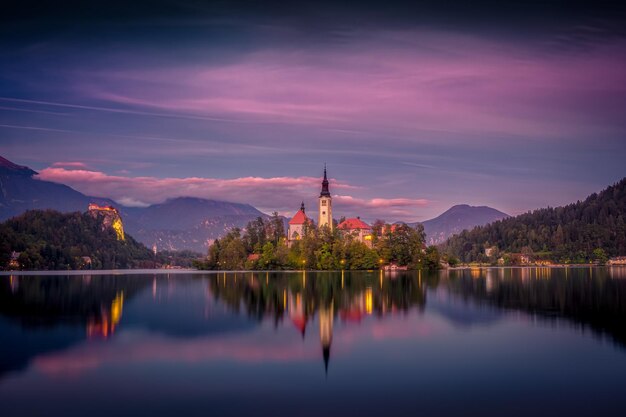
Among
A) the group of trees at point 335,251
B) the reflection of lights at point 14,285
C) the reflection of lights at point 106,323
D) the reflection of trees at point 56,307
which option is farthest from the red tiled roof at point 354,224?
the reflection of lights at point 106,323

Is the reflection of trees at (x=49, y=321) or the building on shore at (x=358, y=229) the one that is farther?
the building on shore at (x=358, y=229)

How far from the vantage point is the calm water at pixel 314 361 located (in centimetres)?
1838

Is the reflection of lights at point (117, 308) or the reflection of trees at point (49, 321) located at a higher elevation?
the reflection of trees at point (49, 321)

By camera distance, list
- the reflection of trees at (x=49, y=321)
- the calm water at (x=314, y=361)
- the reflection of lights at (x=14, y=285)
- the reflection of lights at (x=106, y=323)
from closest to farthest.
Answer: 1. the calm water at (x=314, y=361)
2. the reflection of trees at (x=49, y=321)
3. the reflection of lights at (x=106, y=323)
4. the reflection of lights at (x=14, y=285)

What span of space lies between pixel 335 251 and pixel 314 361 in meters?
119

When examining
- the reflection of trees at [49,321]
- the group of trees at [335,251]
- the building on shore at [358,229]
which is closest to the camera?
the reflection of trees at [49,321]

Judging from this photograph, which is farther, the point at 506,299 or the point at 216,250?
the point at 216,250

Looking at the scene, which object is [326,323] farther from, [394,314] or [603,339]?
[603,339]

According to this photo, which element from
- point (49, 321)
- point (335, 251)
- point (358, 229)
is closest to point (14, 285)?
point (49, 321)

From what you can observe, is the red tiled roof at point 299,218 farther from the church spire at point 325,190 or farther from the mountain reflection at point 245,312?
the mountain reflection at point 245,312

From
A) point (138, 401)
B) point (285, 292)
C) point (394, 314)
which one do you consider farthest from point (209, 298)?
point (138, 401)

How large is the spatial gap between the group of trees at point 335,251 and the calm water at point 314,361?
95.8 m

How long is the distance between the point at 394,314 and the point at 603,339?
16.3 metres

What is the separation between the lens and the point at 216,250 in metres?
165
